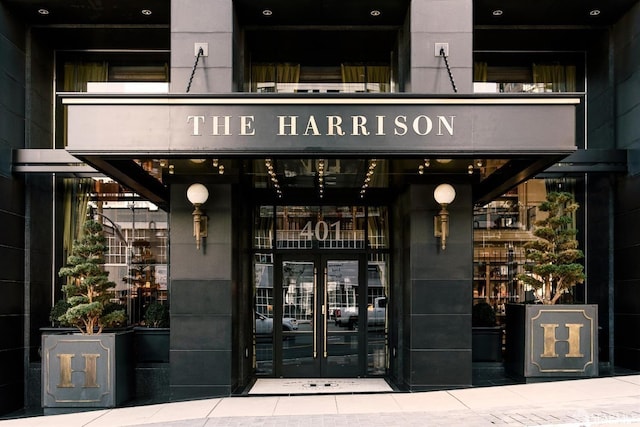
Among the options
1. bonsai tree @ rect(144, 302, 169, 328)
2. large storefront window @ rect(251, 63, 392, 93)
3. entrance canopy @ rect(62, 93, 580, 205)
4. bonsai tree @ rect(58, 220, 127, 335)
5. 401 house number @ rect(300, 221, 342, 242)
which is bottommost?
bonsai tree @ rect(144, 302, 169, 328)

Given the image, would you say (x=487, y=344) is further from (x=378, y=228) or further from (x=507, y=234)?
(x=378, y=228)

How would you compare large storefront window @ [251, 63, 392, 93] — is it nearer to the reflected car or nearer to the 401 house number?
the 401 house number

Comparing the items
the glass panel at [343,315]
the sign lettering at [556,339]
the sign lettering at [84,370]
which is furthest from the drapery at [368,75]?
the sign lettering at [84,370]

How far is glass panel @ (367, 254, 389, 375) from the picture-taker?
39.9 ft

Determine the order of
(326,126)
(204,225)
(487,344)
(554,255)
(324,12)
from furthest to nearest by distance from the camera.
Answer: (487,344) < (324,12) < (554,255) < (204,225) < (326,126)

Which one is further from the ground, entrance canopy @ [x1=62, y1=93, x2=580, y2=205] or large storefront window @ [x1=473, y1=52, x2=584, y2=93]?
large storefront window @ [x1=473, y1=52, x2=584, y2=93]

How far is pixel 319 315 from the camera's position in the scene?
40.3 ft

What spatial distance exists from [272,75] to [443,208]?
4675 mm

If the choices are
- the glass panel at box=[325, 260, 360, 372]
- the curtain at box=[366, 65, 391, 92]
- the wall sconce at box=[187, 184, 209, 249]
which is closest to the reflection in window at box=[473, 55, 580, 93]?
the curtain at box=[366, 65, 391, 92]

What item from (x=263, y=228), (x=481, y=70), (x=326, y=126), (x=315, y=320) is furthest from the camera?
(x=481, y=70)

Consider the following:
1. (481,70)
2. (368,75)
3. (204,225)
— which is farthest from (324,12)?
(204,225)

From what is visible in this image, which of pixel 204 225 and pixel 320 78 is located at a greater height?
pixel 320 78

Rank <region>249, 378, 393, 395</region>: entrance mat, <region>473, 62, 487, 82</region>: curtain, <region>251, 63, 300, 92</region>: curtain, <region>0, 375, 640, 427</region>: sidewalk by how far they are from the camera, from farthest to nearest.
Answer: <region>473, 62, 487, 82</region>: curtain, <region>251, 63, 300, 92</region>: curtain, <region>249, 378, 393, 395</region>: entrance mat, <region>0, 375, 640, 427</region>: sidewalk

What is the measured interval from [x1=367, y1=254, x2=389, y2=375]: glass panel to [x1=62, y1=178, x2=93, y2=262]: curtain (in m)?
6.09
